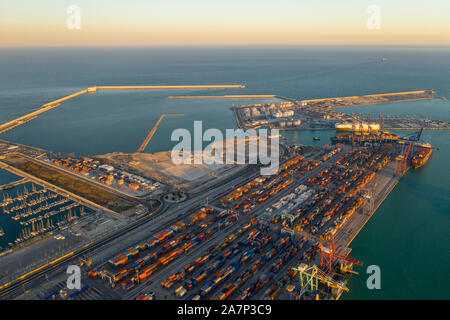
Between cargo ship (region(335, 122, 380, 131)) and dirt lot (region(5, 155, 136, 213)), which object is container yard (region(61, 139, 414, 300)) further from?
cargo ship (region(335, 122, 380, 131))

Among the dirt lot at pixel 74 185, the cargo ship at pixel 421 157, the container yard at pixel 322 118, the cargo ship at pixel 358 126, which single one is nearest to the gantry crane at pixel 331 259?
the dirt lot at pixel 74 185

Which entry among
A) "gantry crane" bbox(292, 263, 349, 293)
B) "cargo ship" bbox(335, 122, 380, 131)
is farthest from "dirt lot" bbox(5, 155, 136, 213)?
"cargo ship" bbox(335, 122, 380, 131)

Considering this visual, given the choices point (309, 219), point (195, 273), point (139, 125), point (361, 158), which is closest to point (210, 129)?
point (139, 125)

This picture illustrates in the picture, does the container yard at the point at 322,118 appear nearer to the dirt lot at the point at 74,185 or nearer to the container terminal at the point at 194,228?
the container terminal at the point at 194,228

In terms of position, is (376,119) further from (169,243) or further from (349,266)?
(169,243)

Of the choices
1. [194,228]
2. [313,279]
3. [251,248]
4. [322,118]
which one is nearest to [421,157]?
[322,118]
